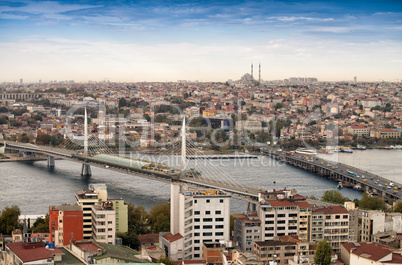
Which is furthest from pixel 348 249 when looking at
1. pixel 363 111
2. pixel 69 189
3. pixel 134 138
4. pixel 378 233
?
pixel 363 111

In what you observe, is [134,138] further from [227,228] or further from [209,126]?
[227,228]

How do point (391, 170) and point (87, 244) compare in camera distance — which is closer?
point (87, 244)

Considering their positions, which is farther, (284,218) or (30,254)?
(284,218)

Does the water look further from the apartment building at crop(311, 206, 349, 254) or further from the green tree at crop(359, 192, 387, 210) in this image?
the apartment building at crop(311, 206, 349, 254)

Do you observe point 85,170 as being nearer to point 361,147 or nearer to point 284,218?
point 284,218

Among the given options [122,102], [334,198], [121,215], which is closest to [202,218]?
[121,215]

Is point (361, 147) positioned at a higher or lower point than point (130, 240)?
lower
